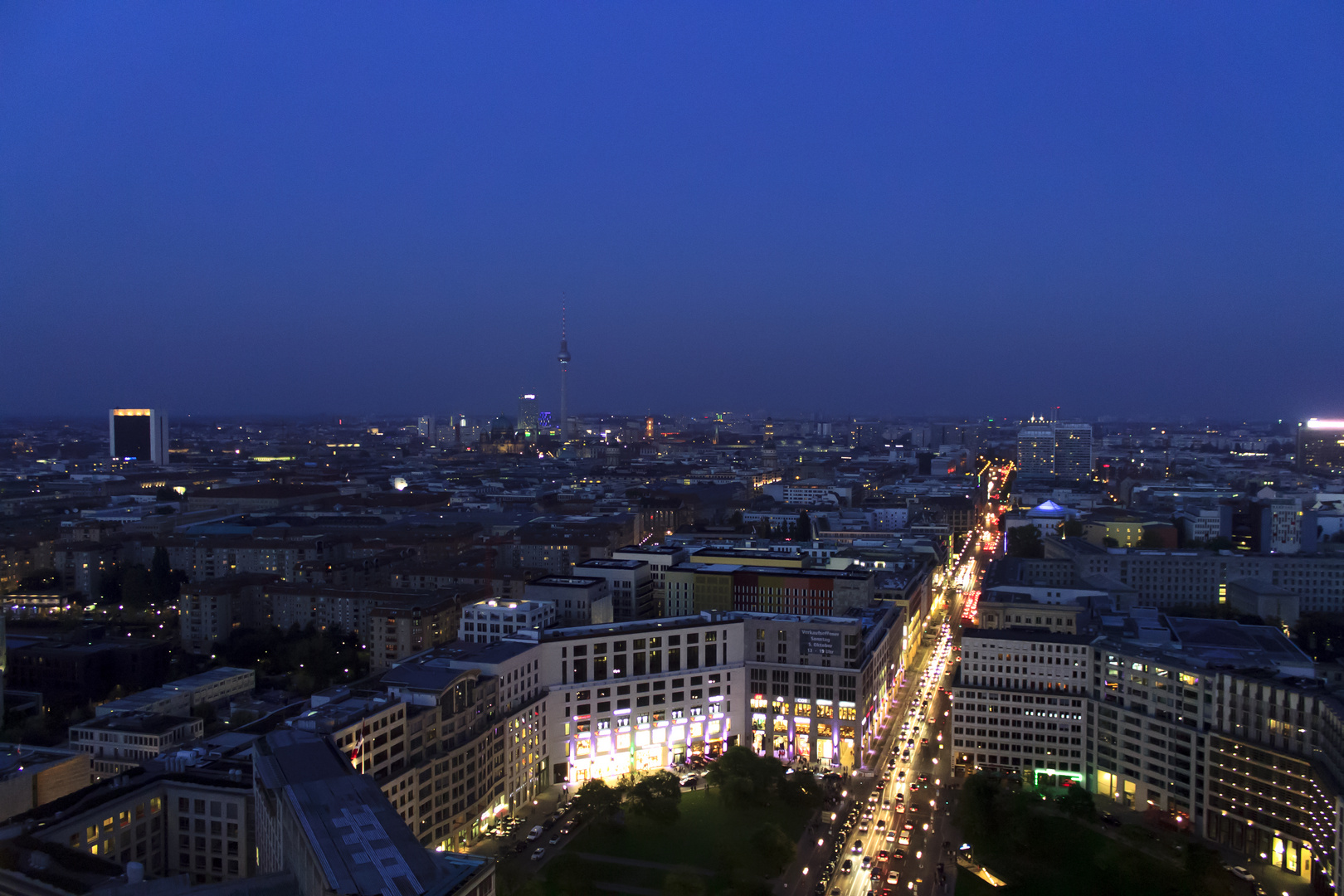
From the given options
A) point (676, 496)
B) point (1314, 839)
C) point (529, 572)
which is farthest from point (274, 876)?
point (676, 496)

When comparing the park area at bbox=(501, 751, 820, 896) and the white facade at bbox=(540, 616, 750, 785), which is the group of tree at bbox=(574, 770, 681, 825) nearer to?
the park area at bbox=(501, 751, 820, 896)

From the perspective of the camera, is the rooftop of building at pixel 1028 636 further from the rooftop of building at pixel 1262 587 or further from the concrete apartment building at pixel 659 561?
the rooftop of building at pixel 1262 587

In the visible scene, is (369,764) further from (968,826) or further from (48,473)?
(48,473)

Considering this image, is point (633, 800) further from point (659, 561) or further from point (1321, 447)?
point (1321, 447)

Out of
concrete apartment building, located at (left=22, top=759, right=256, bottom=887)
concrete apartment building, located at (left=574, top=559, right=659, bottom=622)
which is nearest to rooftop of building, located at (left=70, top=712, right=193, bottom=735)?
concrete apartment building, located at (left=22, top=759, right=256, bottom=887)

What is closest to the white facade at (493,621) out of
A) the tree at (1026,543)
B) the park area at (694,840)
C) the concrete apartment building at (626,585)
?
the concrete apartment building at (626,585)

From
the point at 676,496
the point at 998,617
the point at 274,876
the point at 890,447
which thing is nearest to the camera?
the point at 274,876
